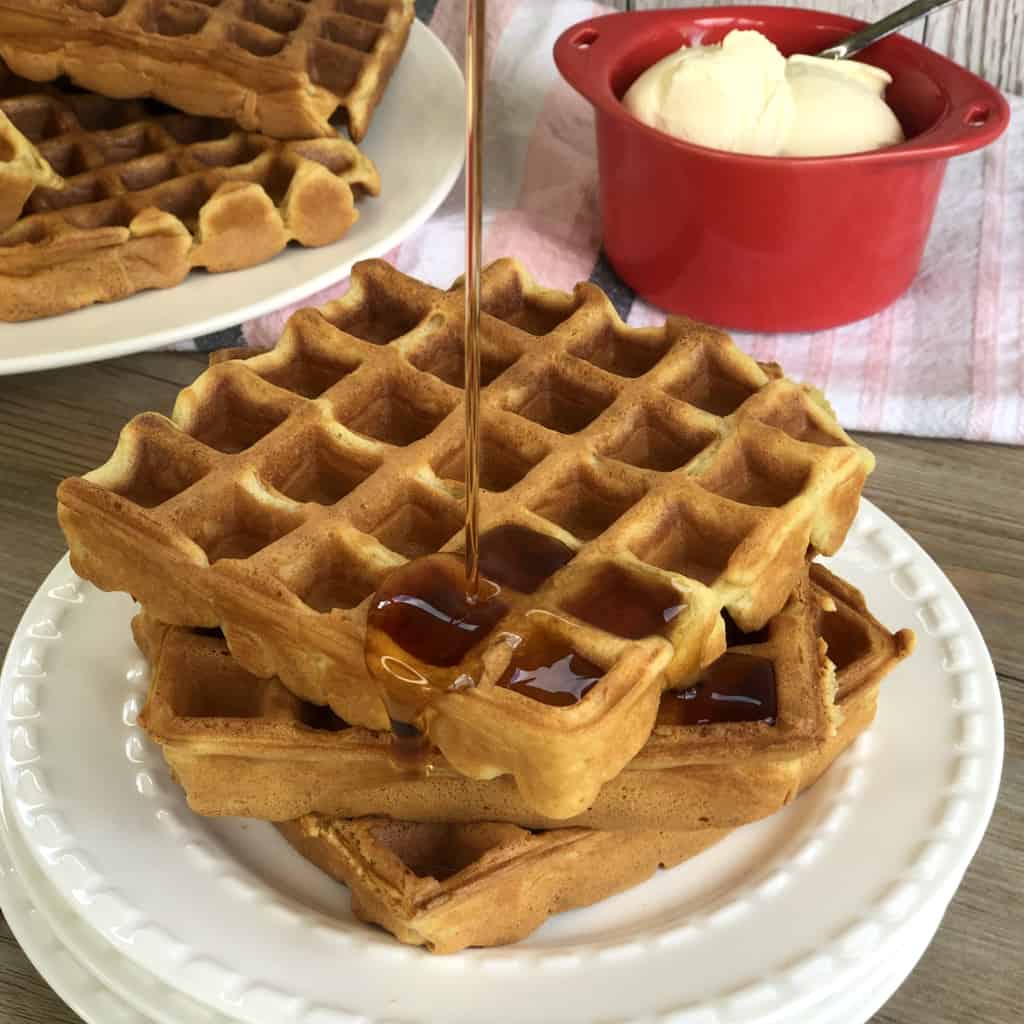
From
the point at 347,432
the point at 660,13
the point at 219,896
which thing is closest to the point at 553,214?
the point at 660,13

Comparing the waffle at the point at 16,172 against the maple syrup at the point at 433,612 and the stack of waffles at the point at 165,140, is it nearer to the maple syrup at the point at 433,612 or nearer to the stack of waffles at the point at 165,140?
the stack of waffles at the point at 165,140

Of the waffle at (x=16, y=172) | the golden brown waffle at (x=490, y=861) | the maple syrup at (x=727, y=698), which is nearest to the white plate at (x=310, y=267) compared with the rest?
the waffle at (x=16, y=172)

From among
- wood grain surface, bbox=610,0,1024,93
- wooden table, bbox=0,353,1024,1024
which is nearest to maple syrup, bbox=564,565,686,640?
wooden table, bbox=0,353,1024,1024

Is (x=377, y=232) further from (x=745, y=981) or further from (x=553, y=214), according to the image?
(x=745, y=981)

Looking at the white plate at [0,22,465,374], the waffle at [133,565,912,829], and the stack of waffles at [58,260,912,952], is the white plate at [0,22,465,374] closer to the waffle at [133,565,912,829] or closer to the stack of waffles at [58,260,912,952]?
the stack of waffles at [58,260,912,952]

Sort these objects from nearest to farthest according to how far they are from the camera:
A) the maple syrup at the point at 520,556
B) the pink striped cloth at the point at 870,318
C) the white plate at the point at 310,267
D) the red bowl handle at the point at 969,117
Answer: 1. the maple syrup at the point at 520,556
2. the white plate at the point at 310,267
3. the red bowl handle at the point at 969,117
4. the pink striped cloth at the point at 870,318

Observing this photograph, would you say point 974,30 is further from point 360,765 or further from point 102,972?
point 102,972

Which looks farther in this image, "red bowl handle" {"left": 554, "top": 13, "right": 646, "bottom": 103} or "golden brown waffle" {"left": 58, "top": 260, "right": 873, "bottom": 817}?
"red bowl handle" {"left": 554, "top": 13, "right": 646, "bottom": 103}
